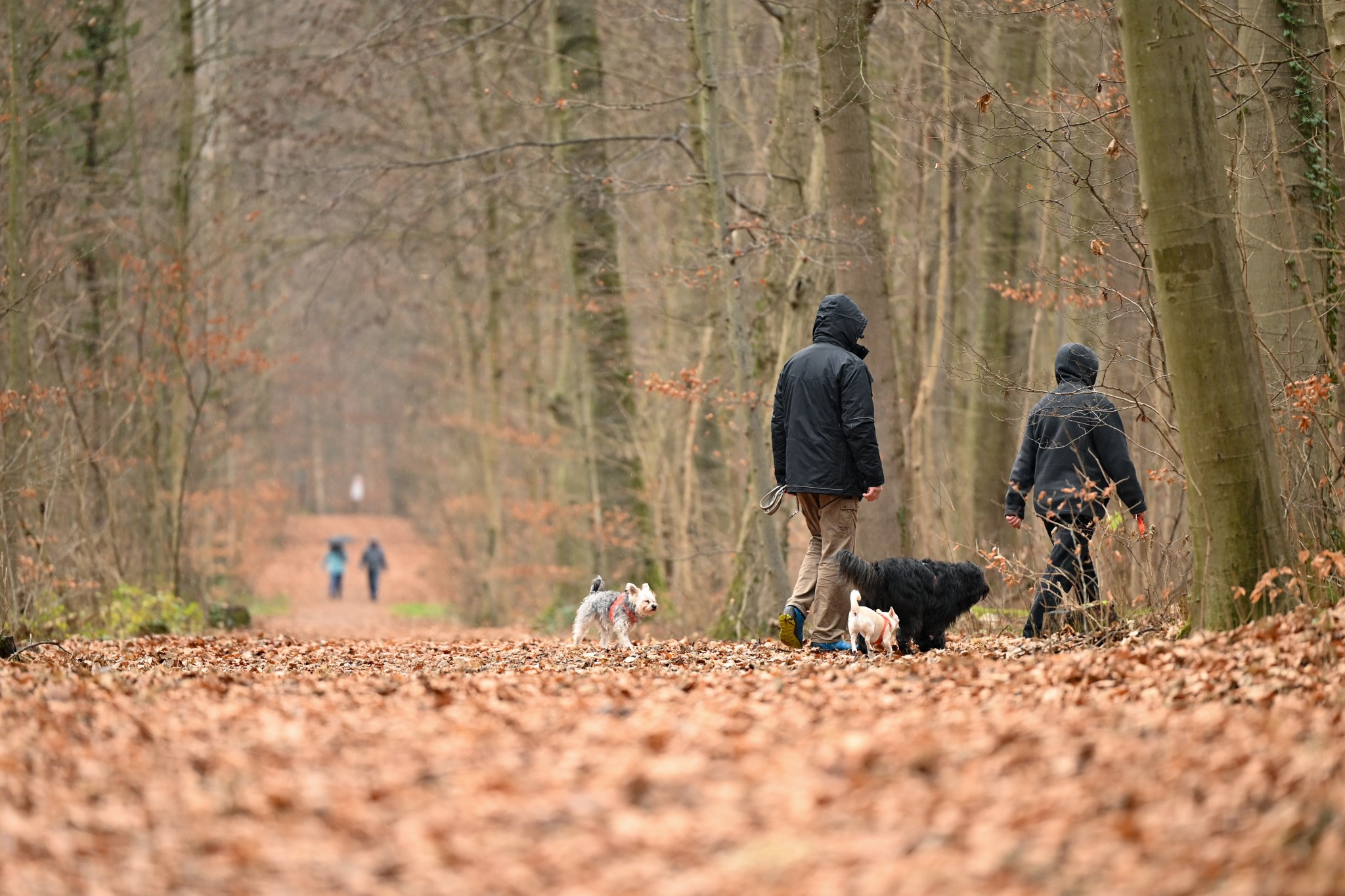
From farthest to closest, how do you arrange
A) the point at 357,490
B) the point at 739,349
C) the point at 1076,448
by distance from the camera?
the point at 357,490
the point at 739,349
the point at 1076,448

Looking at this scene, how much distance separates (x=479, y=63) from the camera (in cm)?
1888

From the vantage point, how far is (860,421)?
8.39 meters

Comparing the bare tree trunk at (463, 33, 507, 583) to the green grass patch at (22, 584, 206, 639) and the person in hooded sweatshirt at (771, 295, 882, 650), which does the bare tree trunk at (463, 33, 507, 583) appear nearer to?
the green grass patch at (22, 584, 206, 639)

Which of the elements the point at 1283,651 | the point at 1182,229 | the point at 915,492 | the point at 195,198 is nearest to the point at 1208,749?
the point at 1283,651

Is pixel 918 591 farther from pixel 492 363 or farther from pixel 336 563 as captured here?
pixel 336 563

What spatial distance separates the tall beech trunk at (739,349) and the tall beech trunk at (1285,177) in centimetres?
437

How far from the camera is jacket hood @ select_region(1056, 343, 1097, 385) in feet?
28.7

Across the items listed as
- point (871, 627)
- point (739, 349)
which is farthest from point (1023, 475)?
point (739, 349)

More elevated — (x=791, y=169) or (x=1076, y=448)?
(x=791, y=169)

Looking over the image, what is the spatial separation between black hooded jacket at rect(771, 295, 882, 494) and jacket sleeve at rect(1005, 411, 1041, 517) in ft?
3.86

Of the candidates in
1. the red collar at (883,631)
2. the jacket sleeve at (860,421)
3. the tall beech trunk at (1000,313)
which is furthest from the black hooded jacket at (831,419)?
the tall beech trunk at (1000,313)

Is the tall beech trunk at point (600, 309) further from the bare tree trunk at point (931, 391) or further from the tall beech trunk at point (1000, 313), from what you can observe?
the tall beech trunk at point (1000, 313)

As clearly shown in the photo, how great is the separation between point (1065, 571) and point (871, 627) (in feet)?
4.53

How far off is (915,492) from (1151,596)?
5.51 metres
